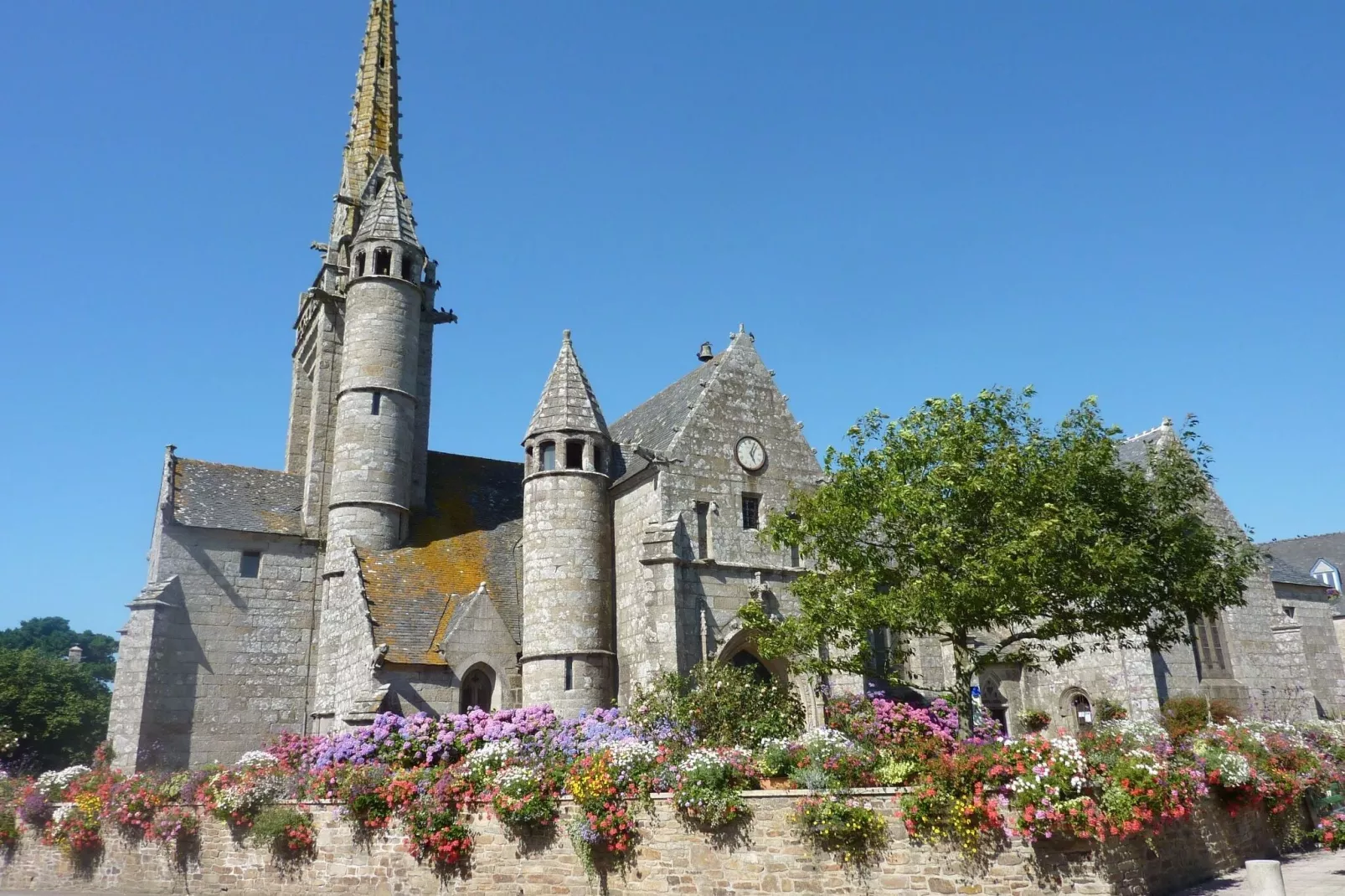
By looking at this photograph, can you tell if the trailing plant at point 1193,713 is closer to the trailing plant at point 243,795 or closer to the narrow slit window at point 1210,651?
the narrow slit window at point 1210,651

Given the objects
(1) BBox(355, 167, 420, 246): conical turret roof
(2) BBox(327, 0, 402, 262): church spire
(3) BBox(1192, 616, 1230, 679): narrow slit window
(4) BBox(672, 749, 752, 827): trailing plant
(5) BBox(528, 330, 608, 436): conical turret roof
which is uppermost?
(2) BBox(327, 0, 402, 262): church spire

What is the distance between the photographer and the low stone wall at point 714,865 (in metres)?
12.6

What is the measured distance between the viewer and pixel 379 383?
26625 mm

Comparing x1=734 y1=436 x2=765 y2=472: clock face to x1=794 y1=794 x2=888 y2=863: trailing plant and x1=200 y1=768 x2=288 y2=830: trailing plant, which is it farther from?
x1=200 y1=768 x2=288 y2=830: trailing plant

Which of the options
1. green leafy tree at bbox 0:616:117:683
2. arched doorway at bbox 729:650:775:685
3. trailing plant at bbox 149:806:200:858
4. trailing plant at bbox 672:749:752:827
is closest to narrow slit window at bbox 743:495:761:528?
arched doorway at bbox 729:650:775:685

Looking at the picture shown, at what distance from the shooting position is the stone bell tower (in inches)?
837

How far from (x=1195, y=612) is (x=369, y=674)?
1695cm

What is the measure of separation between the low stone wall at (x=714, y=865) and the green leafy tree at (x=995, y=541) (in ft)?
13.1

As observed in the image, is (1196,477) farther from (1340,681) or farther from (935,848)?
(1340,681)

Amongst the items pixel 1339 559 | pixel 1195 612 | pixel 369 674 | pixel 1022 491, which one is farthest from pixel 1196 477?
pixel 1339 559

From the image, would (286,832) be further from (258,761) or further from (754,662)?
(754,662)

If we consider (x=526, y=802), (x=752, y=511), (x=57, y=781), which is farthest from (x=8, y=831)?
(x=752, y=511)

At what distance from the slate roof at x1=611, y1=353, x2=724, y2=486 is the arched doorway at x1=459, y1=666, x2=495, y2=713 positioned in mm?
5366

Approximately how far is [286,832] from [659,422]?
12.6 meters
